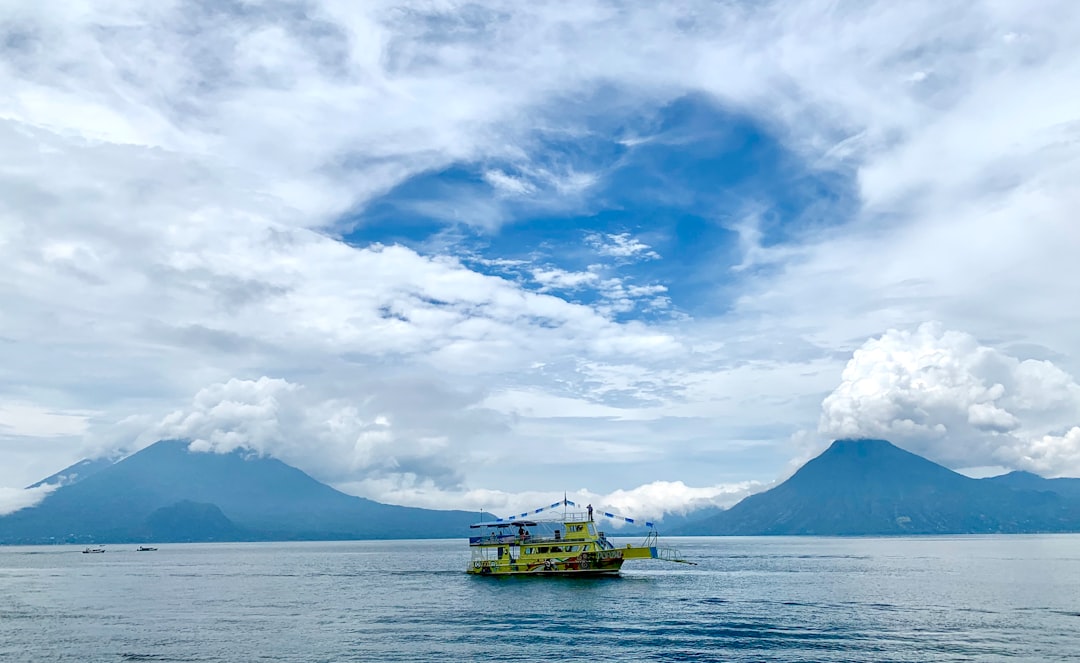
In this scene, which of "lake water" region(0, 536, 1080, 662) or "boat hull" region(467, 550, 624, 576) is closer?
"lake water" region(0, 536, 1080, 662)

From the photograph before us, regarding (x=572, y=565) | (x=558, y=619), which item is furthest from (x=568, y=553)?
(x=558, y=619)

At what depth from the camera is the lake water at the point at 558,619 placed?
60.9 m

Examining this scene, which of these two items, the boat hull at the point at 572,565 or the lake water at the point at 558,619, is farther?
the boat hull at the point at 572,565

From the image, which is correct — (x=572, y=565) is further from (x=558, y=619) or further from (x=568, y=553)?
(x=558, y=619)

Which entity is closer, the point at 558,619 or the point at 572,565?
the point at 558,619

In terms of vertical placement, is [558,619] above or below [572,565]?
below

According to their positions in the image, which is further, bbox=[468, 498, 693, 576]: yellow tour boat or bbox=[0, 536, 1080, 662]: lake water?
bbox=[468, 498, 693, 576]: yellow tour boat

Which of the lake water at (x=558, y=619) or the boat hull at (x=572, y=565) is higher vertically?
the boat hull at (x=572, y=565)

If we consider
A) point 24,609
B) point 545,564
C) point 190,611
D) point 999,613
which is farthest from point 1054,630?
point 24,609

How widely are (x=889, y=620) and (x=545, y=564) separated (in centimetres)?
5685

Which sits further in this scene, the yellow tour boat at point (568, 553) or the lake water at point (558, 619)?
the yellow tour boat at point (568, 553)

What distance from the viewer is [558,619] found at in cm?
7856

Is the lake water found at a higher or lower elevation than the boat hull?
lower

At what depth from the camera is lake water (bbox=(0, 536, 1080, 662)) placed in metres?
60.9
